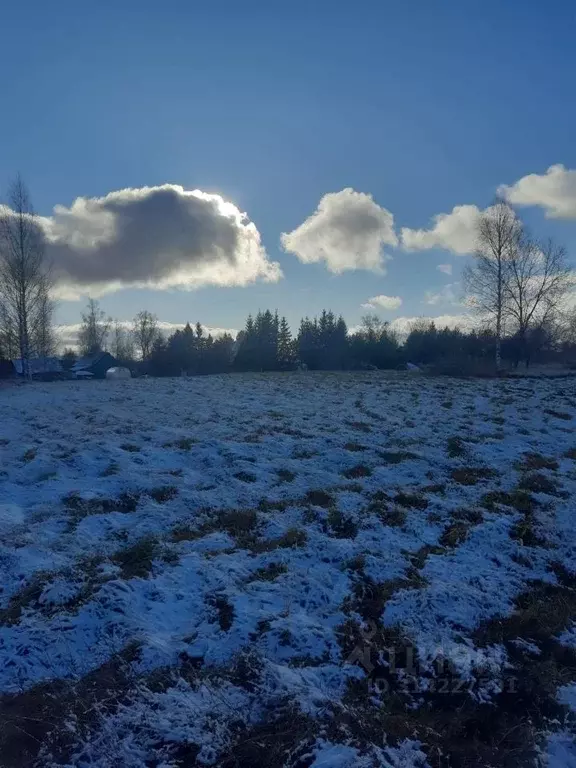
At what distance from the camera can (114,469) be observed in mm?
7691

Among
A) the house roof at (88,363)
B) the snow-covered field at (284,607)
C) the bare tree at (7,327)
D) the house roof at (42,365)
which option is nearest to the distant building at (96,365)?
the house roof at (88,363)

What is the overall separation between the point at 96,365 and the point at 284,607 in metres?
60.2

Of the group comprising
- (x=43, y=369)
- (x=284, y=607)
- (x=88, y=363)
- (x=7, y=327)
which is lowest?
(x=284, y=607)

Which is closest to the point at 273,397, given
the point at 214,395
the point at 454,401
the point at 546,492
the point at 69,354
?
the point at 214,395

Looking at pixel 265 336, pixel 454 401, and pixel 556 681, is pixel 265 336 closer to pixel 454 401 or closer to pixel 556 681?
pixel 454 401

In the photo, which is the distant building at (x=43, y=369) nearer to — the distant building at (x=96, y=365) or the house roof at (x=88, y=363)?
the distant building at (x=96, y=365)

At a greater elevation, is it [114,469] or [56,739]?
[114,469]

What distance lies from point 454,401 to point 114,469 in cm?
1147

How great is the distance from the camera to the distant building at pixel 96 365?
57.7m

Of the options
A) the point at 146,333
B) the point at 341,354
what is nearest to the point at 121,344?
the point at 146,333

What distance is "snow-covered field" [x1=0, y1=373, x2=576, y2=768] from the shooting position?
9.89 ft

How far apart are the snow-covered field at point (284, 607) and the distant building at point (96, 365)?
5236cm

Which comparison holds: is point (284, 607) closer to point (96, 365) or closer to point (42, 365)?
point (42, 365)

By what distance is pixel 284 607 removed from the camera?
425cm
